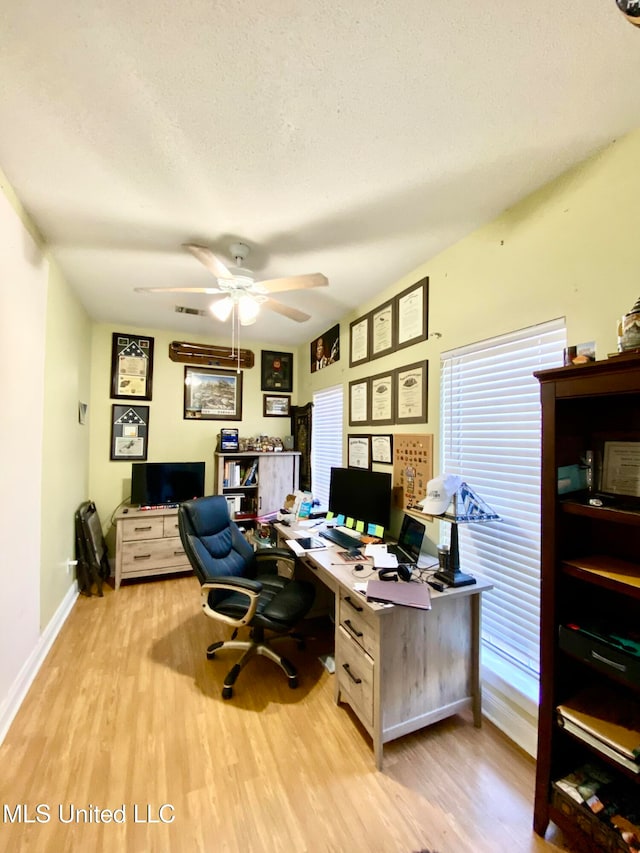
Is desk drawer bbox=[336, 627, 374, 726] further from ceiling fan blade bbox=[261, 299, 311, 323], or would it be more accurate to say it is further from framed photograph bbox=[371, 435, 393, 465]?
ceiling fan blade bbox=[261, 299, 311, 323]

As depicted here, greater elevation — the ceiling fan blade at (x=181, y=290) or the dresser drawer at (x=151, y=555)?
the ceiling fan blade at (x=181, y=290)

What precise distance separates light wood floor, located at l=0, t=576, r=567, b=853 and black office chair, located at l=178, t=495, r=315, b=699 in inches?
6.1

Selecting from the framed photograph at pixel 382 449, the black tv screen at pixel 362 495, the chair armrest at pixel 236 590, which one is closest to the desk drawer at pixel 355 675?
the chair armrest at pixel 236 590

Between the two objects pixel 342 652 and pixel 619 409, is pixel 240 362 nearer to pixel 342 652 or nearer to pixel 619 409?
pixel 342 652

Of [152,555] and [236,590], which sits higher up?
[236,590]

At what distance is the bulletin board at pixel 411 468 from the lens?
223cm

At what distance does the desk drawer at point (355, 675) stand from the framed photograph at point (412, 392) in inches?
54.7

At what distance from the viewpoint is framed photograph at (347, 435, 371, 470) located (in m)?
2.85

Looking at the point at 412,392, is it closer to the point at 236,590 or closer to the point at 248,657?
the point at 236,590

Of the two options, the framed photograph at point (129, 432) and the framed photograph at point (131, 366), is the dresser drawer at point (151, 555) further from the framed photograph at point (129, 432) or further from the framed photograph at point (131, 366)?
the framed photograph at point (131, 366)

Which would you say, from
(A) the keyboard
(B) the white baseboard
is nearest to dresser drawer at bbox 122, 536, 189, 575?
(B) the white baseboard

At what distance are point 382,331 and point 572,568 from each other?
6.61ft

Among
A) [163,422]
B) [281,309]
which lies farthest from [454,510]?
[163,422]

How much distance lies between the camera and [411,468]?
7.73 ft
